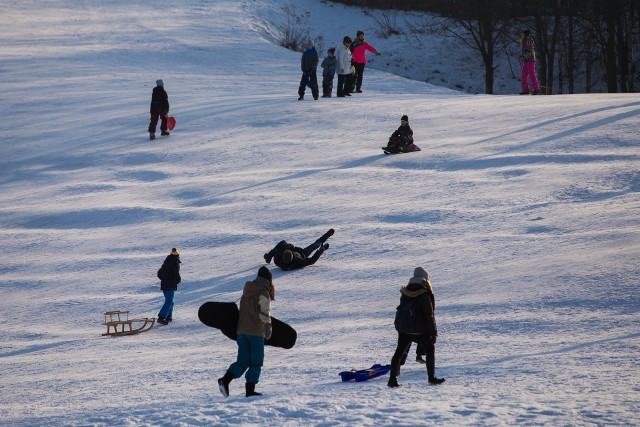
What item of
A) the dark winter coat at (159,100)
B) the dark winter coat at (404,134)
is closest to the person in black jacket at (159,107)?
the dark winter coat at (159,100)

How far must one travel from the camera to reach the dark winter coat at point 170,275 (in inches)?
500

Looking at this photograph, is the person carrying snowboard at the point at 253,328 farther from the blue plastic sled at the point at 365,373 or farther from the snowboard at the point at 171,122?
the snowboard at the point at 171,122

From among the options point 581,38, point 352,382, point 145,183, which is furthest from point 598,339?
point 581,38

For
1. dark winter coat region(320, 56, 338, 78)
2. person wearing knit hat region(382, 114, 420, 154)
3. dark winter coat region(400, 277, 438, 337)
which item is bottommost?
dark winter coat region(400, 277, 438, 337)

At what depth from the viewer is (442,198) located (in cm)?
1670

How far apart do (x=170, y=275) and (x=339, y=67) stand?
14709 mm

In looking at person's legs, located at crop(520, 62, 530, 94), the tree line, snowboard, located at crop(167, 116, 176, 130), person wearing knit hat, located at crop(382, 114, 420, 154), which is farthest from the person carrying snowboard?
the tree line

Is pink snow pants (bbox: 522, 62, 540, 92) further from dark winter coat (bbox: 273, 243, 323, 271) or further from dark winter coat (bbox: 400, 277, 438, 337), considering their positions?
dark winter coat (bbox: 400, 277, 438, 337)

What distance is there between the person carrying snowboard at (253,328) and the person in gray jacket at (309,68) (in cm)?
1700

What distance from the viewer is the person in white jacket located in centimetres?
2605

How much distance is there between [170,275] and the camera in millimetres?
12805

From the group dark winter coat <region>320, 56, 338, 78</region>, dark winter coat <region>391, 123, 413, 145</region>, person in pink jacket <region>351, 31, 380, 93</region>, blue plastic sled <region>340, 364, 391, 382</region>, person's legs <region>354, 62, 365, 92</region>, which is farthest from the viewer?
person's legs <region>354, 62, 365, 92</region>

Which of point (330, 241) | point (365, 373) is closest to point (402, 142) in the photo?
point (330, 241)

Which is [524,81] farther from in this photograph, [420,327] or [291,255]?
[420,327]
